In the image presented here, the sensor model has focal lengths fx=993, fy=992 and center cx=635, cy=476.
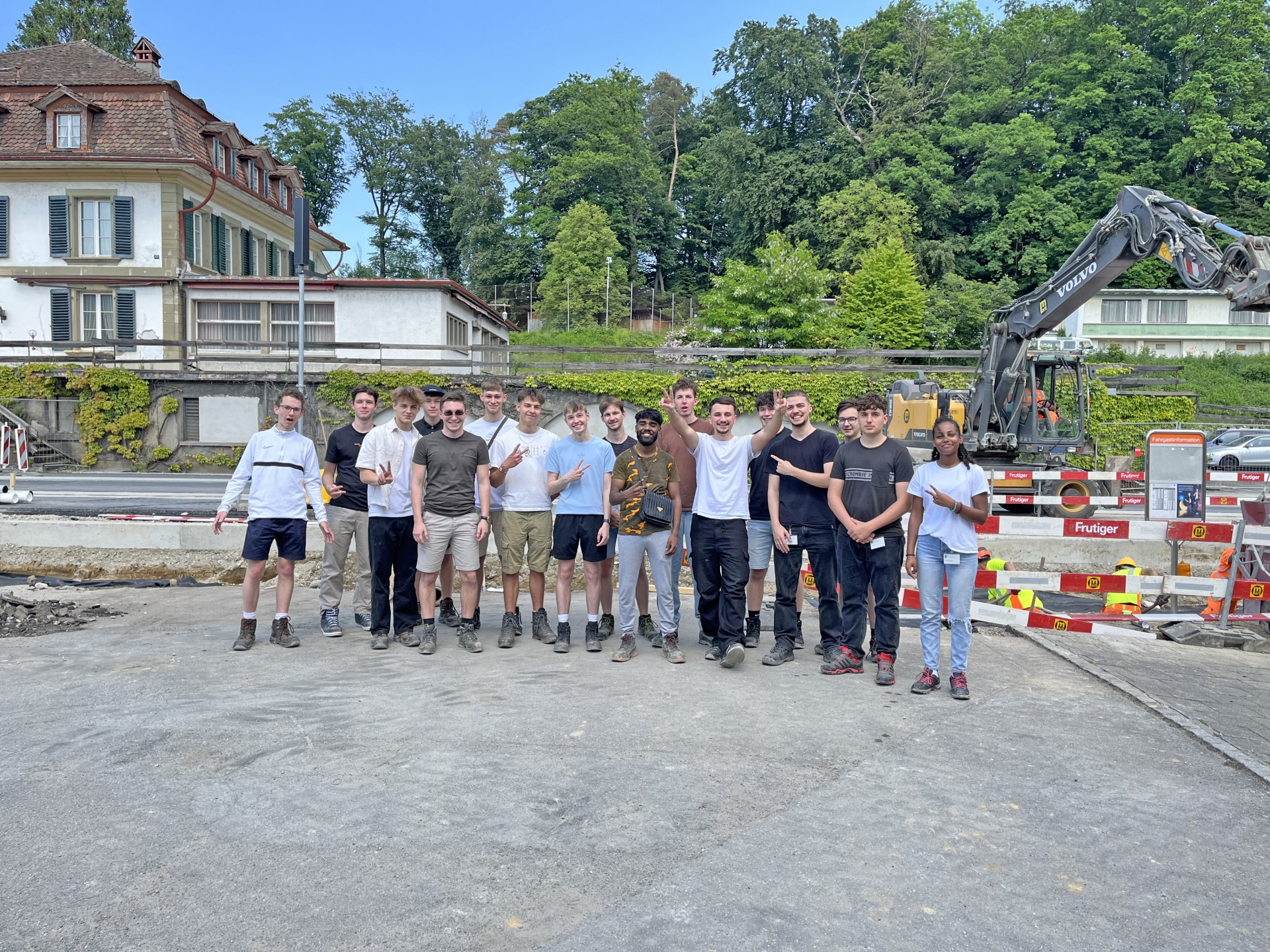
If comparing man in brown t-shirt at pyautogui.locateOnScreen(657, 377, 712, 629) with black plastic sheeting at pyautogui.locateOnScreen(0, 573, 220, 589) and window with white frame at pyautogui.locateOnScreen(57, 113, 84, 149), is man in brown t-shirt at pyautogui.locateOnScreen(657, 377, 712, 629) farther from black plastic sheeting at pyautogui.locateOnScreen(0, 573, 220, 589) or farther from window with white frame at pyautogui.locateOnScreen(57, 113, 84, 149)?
window with white frame at pyautogui.locateOnScreen(57, 113, 84, 149)

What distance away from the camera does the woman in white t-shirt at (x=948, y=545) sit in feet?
22.2

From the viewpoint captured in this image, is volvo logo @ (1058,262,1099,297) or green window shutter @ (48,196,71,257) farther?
green window shutter @ (48,196,71,257)

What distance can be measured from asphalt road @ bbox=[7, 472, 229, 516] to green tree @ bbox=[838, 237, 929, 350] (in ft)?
87.2

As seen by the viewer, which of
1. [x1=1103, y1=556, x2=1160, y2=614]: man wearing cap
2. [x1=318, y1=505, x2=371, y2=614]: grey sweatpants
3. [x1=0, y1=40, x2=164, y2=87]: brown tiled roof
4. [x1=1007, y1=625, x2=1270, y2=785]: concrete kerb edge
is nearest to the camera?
[x1=1007, y1=625, x2=1270, y2=785]: concrete kerb edge

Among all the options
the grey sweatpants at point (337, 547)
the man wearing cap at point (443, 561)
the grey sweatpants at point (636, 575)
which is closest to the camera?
the grey sweatpants at point (636, 575)

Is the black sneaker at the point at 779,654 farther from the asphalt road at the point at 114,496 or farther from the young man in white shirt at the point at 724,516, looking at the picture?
the asphalt road at the point at 114,496

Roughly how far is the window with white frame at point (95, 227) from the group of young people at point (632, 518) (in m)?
27.3

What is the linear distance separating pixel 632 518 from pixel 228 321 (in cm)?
2621

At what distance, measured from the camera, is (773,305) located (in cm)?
3244

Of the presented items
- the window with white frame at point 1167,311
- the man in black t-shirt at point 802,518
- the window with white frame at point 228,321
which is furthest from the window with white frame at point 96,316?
the window with white frame at point 1167,311

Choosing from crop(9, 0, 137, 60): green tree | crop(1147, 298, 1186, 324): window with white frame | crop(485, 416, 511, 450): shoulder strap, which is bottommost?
crop(485, 416, 511, 450): shoulder strap

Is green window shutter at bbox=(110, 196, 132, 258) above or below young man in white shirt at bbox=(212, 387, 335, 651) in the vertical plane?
above

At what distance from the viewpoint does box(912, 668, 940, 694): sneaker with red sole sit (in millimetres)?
6809

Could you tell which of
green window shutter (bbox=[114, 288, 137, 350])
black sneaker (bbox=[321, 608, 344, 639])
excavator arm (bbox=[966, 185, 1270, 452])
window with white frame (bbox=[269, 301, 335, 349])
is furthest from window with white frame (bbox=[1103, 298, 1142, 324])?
black sneaker (bbox=[321, 608, 344, 639])
